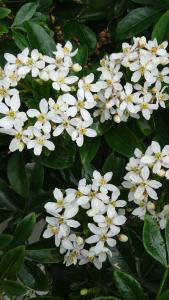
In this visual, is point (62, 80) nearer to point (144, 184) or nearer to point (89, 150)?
point (89, 150)

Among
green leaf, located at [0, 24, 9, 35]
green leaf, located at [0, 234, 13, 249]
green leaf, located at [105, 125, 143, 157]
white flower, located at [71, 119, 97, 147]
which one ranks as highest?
green leaf, located at [0, 24, 9, 35]

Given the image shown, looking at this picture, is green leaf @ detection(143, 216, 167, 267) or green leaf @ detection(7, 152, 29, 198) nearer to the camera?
green leaf @ detection(143, 216, 167, 267)

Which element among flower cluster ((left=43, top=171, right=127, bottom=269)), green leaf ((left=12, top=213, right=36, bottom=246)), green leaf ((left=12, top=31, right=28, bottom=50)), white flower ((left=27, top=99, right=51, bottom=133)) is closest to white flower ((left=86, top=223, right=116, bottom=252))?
flower cluster ((left=43, top=171, right=127, bottom=269))

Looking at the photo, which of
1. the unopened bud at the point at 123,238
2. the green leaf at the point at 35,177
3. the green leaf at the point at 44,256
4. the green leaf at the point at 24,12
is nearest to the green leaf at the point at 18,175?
the green leaf at the point at 35,177

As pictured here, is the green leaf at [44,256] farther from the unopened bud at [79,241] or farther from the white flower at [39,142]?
the white flower at [39,142]

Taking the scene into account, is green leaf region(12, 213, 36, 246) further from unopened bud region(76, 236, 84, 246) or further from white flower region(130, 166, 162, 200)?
white flower region(130, 166, 162, 200)

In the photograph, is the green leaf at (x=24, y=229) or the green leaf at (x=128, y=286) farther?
the green leaf at (x=24, y=229)

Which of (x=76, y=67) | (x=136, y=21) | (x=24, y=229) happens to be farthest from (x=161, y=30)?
(x=24, y=229)
